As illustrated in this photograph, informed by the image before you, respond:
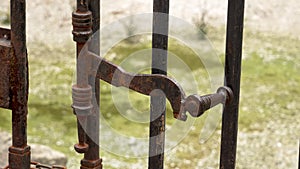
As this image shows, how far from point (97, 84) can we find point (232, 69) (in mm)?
264

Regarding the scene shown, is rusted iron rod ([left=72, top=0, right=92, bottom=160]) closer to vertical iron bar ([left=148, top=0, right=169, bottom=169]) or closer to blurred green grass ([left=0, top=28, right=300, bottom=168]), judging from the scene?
vertical iron bar ([left=148, top=0, right=169, bottom=169])

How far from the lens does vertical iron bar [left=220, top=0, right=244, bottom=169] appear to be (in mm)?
1317

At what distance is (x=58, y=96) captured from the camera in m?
3.49

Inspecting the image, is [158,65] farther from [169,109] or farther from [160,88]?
[169,109]

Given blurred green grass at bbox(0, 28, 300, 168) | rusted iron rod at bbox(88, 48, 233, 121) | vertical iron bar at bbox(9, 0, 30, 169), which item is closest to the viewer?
rusted iron rod at bbox(88, 48, 233, 121)

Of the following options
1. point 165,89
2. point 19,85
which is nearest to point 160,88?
point 165,89

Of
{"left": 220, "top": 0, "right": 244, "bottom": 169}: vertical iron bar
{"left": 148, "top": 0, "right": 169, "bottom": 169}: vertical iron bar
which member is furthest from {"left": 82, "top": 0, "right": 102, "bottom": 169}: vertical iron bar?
{"left": 220, "top": 0, "right": 244, "bottom": 169}: vertical iron bar

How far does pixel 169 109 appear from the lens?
11.0 ft

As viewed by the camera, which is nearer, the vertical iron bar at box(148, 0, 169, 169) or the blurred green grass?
the vertical iron bar at box(148, 0, 169, 169)

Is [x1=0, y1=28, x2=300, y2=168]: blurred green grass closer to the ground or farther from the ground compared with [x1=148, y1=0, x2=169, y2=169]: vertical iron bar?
closer to the ground

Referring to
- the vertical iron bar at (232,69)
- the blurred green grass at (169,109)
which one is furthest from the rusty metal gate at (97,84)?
the blurred green grass at (169,109)

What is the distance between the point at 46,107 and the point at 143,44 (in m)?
0.86

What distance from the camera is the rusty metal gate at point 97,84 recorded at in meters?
1.32

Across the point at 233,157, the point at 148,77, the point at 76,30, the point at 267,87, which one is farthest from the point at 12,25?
the point at 267,87
